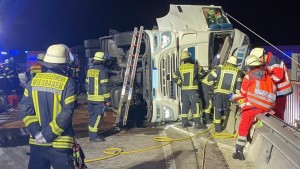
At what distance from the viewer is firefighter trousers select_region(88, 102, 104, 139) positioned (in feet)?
21.6

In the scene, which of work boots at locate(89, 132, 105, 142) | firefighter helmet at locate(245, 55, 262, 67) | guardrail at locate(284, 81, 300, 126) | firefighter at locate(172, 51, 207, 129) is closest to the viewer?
firefighter helmet at locate(245, 55, 262, 67)

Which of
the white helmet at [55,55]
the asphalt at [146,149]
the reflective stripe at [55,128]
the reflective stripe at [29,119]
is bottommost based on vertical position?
the asphalt at [146,149]

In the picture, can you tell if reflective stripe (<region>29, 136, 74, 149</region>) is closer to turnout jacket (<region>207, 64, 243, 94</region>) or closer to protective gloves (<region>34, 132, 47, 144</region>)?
protective gloves (<region>34, 132, 47, 144</region>)

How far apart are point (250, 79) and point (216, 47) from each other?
3796mm

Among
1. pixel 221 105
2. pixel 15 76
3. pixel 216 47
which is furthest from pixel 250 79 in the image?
pixel 15 76

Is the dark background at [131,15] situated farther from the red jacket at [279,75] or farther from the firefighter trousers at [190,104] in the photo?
the red jacket at [279,75]

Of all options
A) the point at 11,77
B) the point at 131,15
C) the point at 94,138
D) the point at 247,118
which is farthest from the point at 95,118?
the point at 131,15

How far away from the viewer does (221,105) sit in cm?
681

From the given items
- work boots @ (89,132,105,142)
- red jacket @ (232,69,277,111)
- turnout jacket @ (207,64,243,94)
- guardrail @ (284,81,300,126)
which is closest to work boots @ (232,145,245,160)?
red jacket @ (232,69,277,111)

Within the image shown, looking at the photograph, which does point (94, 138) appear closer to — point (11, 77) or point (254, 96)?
point (254, 96)

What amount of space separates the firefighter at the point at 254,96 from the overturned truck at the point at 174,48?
2687mm

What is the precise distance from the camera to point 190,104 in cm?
741

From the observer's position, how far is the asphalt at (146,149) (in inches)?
200

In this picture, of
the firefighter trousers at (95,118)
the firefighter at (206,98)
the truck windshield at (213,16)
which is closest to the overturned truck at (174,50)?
the truck windshield at (213,16)
